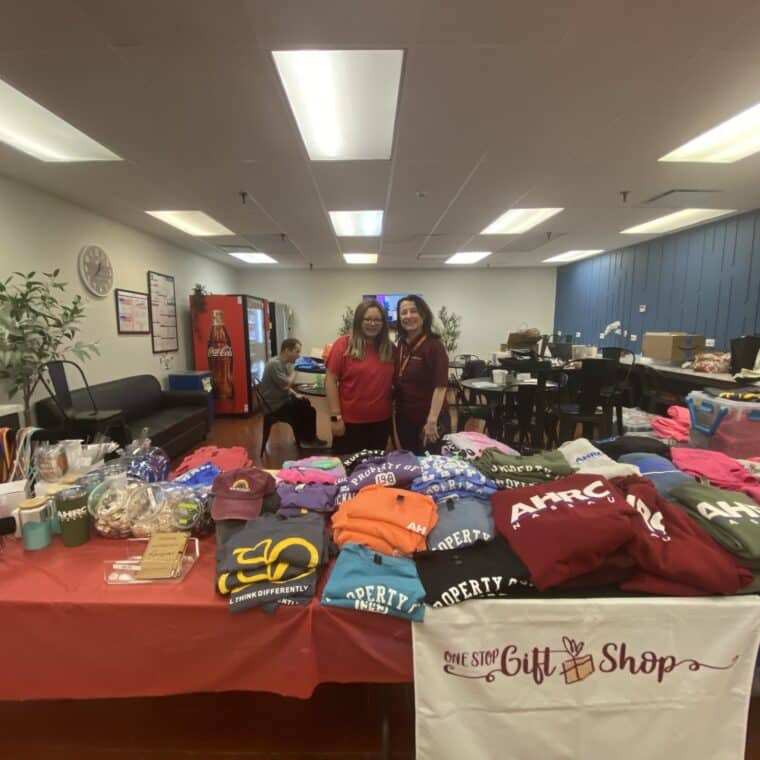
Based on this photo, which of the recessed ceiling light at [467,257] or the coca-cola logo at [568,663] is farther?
the recessed ceiling light at [467,257]

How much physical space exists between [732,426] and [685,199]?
123 inches

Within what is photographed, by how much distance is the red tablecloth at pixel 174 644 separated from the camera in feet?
3.22

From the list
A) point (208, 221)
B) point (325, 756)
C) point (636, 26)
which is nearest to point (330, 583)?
point (325, 756)

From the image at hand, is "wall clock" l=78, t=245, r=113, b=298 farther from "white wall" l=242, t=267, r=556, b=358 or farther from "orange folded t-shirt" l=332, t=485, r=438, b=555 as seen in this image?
"orange folded t-shirt" l=332, t=485, r=438, b=555

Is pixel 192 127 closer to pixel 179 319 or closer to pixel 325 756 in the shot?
pixel 325 756

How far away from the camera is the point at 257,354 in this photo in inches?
262

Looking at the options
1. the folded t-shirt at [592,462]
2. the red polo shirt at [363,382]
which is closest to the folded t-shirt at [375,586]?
the folded t-shirt at [592,462]

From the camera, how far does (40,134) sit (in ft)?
8.66

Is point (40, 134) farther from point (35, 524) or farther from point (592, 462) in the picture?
point (592, 462)

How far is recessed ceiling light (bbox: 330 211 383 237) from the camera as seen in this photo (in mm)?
4387

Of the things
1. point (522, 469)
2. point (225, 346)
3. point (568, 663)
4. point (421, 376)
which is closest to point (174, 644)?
point (568, 663)

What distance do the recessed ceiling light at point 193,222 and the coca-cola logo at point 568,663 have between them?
15.0 ft

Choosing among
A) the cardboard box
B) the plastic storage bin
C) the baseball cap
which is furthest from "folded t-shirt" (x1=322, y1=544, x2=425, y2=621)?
the cardboard box

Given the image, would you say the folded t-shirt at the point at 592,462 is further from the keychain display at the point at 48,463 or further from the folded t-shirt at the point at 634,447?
the keychain display at the point at 48,463
